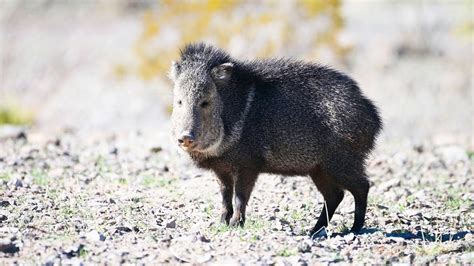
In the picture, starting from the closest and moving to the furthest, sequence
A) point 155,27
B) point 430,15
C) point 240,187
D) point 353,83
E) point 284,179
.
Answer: point 240,187, point 353,83, point 284,179, point 155,27, point 430,15

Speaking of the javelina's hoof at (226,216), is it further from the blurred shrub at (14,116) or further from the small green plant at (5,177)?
the blurred shrub at (14,116)

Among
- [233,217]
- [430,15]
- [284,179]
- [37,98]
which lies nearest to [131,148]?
[284,179]

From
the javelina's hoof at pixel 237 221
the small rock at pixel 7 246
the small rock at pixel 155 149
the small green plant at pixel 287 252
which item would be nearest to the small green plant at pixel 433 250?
the small green plant at pixel 287 252

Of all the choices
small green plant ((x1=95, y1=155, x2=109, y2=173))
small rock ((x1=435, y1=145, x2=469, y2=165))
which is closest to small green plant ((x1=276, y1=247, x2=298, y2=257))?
small green plant ((x1=95, y1=155, x2=109, y2=173))

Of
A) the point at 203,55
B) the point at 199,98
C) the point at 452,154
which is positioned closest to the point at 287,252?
the point at 199,98

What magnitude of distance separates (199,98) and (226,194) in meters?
0.75

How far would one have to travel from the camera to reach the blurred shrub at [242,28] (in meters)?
13.4

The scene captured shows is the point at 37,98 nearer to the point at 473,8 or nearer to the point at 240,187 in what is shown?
the point at 473,8

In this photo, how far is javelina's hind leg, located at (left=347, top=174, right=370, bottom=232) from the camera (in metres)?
5.96

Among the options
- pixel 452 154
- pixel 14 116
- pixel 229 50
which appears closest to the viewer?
pixel 452 154

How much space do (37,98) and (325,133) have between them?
1333 cm

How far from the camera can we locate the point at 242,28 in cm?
1355

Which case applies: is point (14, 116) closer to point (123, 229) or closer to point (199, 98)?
point (199, 98)

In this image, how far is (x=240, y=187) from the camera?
5777mm
